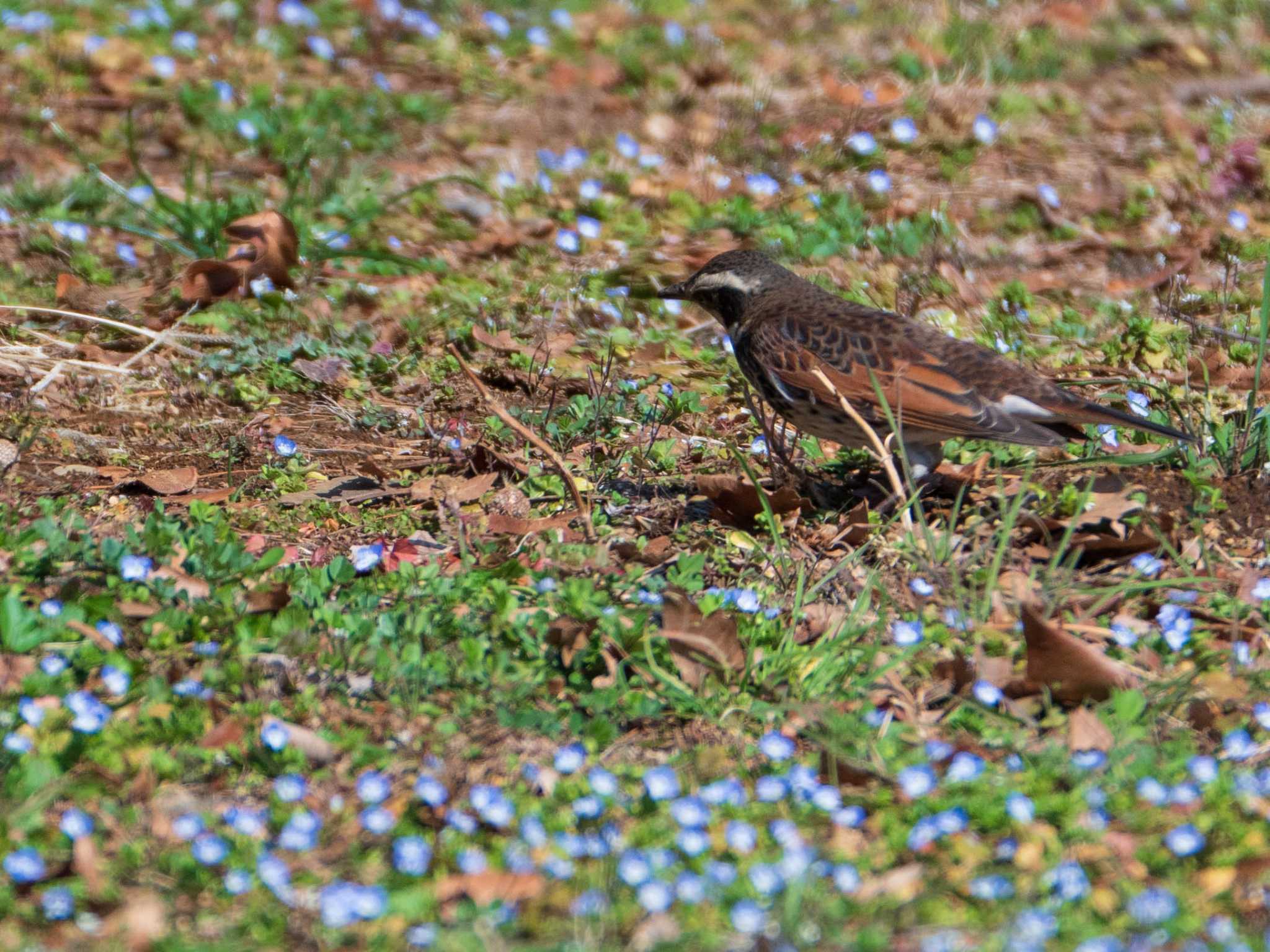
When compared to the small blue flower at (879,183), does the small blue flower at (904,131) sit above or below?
above

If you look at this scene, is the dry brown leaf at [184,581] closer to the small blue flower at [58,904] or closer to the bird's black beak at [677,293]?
the small blue flower at [58,904]

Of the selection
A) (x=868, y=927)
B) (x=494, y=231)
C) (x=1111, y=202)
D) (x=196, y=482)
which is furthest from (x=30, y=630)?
(x=1111, y=202)

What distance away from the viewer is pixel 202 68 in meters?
10.2

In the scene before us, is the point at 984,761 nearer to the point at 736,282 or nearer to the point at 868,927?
the point at 868,927

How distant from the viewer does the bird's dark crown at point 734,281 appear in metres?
6.97

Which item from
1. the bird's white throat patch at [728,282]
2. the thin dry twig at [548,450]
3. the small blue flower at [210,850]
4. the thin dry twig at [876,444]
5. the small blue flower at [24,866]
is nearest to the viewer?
the small blue flower at [24,866]

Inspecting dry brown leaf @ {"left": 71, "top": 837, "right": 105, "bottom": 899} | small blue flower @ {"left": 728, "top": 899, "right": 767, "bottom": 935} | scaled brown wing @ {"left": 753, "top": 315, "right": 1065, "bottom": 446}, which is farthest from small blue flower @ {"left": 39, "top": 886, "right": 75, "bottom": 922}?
scaled brown wing @ {"left": 753, "top": 315, "right": 1065, "bottom": 446}

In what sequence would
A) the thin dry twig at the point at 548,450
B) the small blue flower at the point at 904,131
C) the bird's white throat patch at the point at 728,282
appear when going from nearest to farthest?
1. the thin dry twig at the point at 548,450
2. the bird's white throat patch at the point at 728,282
3. the small blue flower at the point at 904,131

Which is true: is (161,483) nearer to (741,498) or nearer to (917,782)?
(741,498)

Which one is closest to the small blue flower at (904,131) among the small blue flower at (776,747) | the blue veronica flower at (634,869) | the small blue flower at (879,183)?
the small blue flower at (879,183)

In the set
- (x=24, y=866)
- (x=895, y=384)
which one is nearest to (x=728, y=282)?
(x=895, y=384)

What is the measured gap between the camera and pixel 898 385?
5.98 m

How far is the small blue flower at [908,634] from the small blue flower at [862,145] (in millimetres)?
5732

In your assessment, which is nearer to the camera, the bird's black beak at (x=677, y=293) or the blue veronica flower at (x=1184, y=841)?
the blue veronica flower at (x=1184, y=841)
